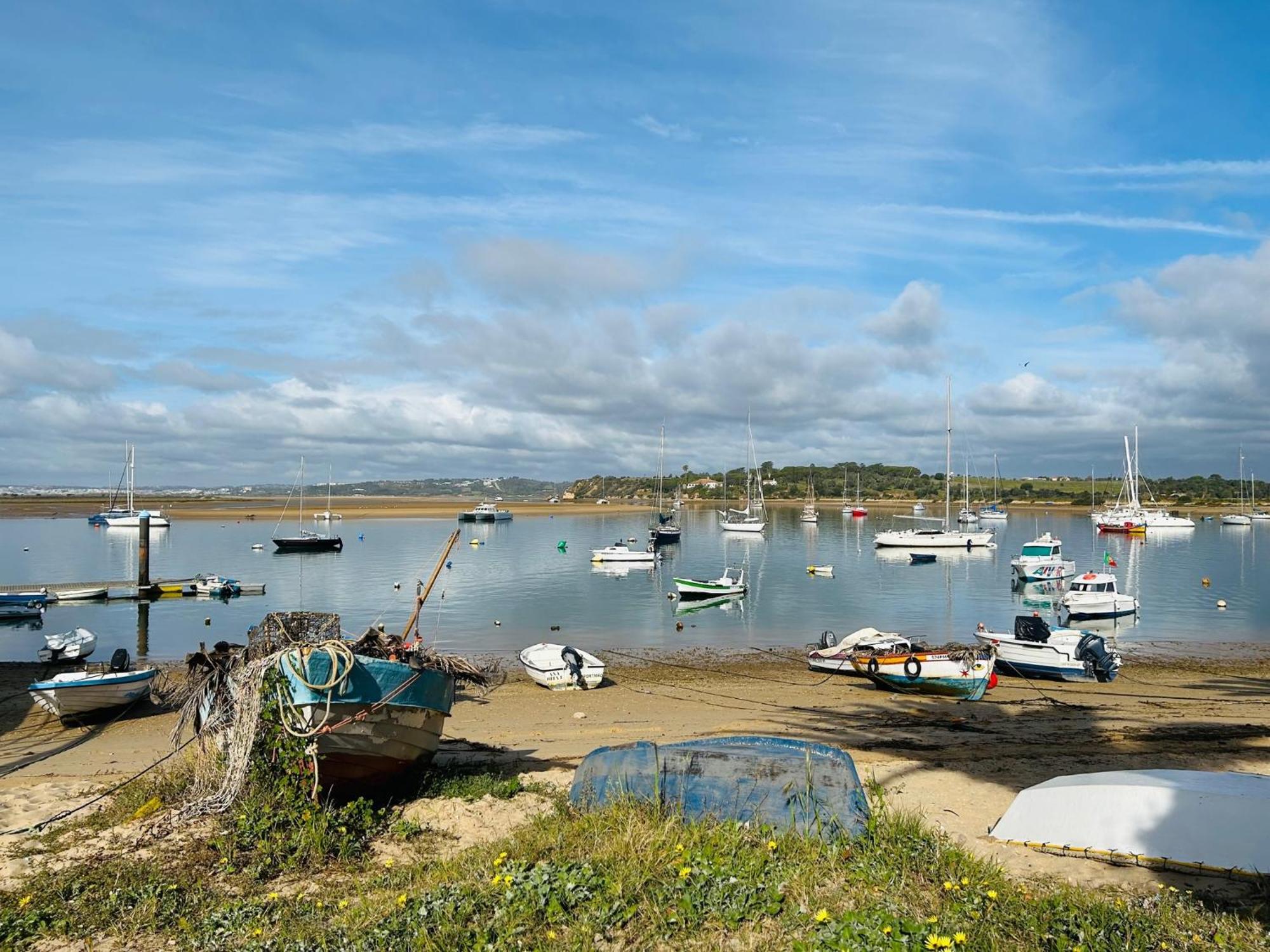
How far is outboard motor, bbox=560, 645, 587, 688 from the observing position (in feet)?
73.6

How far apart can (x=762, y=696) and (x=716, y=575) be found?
32.9 m

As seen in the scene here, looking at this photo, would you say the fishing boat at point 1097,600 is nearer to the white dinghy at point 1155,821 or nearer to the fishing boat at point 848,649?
the fishing boat at point 848,649

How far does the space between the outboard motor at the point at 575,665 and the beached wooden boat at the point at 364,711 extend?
1219 cm

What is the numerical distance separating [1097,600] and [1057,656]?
1540 centimetres

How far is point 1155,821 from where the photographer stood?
8.16 metres

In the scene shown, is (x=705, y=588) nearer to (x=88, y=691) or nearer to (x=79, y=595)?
(x=79, y=595)

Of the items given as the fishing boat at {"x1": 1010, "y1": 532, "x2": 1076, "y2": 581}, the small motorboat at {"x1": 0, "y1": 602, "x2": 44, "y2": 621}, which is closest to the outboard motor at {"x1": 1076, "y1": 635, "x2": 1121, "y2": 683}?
the fishing boat at {"x1": 1010, "y1": 532, "x2": 1076, "y2": 581}

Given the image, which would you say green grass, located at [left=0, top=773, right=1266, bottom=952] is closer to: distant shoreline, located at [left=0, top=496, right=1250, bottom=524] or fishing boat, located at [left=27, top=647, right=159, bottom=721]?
fishing boat, located at [left=27, top=647, right=159, bottom=721]

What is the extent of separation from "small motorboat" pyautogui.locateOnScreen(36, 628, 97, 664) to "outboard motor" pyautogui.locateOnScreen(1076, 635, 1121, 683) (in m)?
28.9

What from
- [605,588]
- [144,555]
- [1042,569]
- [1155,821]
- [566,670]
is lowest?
[605,588]

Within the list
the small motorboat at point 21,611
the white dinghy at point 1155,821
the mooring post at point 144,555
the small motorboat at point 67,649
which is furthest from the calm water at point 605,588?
the white dinghy at point 1155,821

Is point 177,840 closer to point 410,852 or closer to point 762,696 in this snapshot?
point 410,852

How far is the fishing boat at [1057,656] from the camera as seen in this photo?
23.8 meters

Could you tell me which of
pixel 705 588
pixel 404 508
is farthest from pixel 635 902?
pixel 404 508
